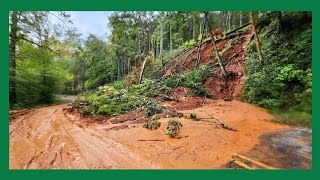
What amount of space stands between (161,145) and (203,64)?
4874 millimetres

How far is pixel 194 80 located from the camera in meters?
7.14

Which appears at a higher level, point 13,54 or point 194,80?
point 13,54

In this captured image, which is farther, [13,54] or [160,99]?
[160,99]

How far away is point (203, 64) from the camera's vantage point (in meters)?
8.12

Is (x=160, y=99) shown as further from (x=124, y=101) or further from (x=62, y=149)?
(x=62, y=149)

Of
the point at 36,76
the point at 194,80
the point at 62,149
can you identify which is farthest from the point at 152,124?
the point at 36,76

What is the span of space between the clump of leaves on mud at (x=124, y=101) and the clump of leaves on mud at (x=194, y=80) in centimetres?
41

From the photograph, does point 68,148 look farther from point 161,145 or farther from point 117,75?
point 117,75

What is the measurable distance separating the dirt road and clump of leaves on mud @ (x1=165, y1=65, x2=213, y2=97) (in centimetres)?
131

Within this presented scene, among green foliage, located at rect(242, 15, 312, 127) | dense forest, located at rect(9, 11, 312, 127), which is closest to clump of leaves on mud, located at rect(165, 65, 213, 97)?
dense forest, located at rect(9, 11, 312, 127)

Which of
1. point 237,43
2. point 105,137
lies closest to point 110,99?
point 105,137

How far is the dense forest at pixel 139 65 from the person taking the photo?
17.4 feet

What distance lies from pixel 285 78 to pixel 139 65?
5.23m

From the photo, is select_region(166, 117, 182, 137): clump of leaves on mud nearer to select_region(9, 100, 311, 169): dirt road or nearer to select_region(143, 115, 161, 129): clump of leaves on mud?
select_region(9, 100, 311, 169): dirt road
